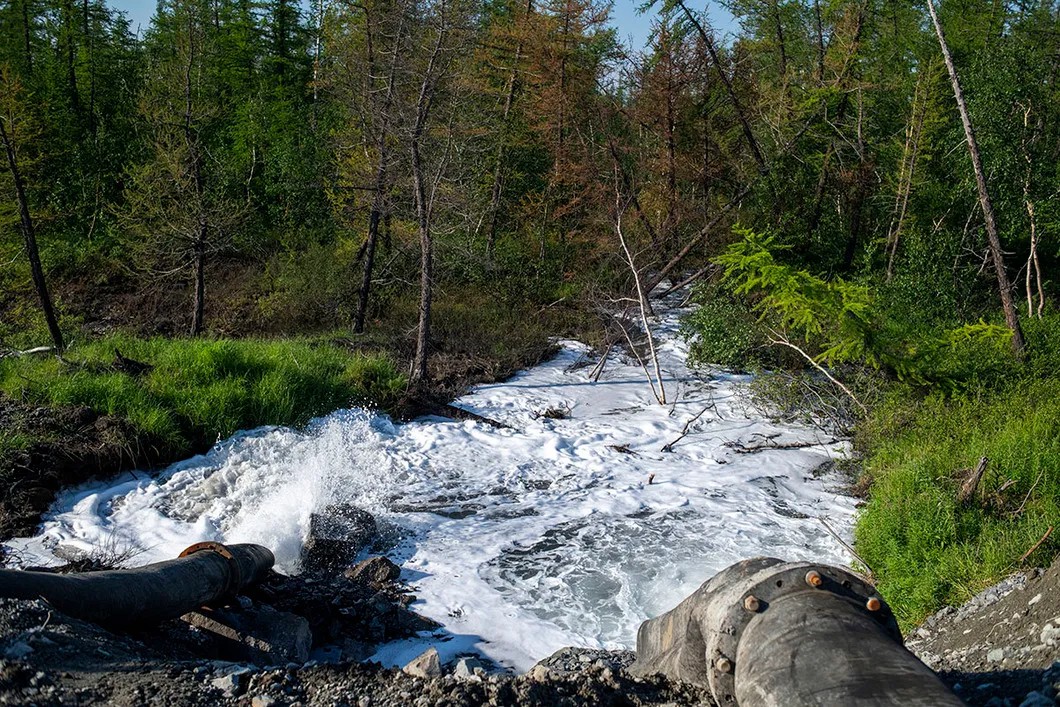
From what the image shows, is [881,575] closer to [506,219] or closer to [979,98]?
[979,98]

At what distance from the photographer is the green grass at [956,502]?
5.82 meters

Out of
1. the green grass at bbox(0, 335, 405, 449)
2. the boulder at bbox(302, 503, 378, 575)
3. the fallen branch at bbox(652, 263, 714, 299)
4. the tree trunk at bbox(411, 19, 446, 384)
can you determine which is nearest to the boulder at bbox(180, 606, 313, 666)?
the boulder at bbox(302, 503, 378, 575)

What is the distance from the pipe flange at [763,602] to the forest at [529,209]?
5103mm

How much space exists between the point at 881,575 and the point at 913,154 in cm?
1257

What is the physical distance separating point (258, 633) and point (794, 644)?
A: 3720mm

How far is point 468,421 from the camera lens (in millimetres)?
11805

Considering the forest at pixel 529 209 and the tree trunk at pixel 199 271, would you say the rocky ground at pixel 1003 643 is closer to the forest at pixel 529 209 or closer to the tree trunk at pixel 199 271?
the forest at pixel 529 209

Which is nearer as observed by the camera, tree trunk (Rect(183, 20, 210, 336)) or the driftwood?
the driftwood

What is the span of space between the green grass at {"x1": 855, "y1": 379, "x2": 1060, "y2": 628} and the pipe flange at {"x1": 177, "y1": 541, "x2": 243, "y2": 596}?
4811 millimetres

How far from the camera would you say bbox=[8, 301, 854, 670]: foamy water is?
7000 millimetres

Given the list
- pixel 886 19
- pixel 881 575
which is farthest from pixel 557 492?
pixel 886 19

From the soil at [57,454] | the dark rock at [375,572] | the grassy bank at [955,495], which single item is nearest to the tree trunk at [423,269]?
the soil at [57,454]

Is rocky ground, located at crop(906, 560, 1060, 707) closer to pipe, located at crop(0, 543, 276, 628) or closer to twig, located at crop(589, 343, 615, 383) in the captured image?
pipe, located at crop(0, 543, 276, 628)

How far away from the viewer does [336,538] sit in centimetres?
794
